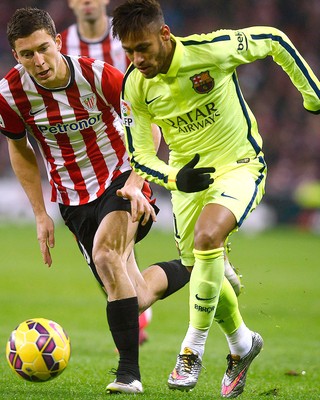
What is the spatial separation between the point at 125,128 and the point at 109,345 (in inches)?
123

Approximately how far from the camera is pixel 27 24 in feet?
17.1

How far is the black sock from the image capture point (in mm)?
5172

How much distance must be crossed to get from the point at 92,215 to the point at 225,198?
1055 millimetres

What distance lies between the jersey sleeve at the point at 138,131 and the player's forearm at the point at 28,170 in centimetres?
83

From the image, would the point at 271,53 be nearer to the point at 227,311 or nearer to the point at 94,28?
the point at 227,311

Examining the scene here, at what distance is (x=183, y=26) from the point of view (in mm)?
22953

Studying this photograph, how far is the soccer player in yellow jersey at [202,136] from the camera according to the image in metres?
4.87

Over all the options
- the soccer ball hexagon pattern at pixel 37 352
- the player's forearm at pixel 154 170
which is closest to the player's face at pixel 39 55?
the player's forearm at pixel 154 170

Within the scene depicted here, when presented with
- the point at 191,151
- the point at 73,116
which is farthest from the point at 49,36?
the point at 191,151

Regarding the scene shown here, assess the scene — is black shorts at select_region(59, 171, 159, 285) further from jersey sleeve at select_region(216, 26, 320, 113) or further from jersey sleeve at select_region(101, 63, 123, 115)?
jersey sleeve at select_region(216, 26, 320, 113)

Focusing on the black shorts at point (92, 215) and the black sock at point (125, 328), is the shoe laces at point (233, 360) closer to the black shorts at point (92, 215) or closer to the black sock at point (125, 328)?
the black sock at point (125, 328)

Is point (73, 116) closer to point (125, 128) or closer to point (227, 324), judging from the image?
point (125, 128)

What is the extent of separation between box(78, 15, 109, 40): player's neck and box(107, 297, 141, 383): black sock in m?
3.38

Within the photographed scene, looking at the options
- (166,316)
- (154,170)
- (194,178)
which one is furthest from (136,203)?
(166,316)
